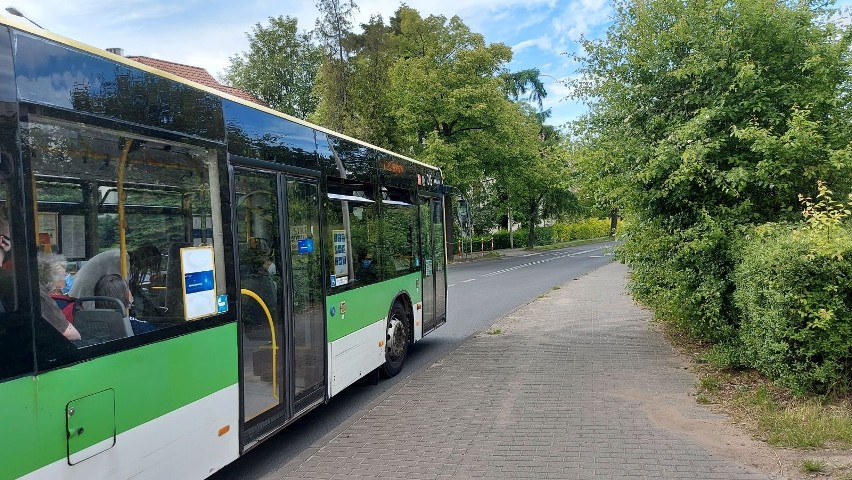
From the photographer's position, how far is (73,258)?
3426 mm

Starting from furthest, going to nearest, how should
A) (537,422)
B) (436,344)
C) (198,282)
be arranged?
(436,344), (537,422), (198,282)

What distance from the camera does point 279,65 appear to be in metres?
52.6

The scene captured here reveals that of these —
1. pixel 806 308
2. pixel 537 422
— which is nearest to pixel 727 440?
pixel 806 308

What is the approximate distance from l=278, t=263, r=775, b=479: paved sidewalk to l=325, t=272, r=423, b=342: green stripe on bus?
3.05 feet

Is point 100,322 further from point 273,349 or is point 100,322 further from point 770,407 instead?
point 770,407

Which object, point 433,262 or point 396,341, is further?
point 433,262

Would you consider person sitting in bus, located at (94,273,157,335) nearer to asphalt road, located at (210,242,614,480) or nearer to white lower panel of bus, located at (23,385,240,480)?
white lower panel of bus, located at (23,385,240,480)

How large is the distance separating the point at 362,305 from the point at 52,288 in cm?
437

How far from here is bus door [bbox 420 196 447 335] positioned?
10.1 meters

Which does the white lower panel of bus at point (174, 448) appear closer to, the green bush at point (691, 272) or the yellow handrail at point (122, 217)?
the yellow handrail at point (122, 217)

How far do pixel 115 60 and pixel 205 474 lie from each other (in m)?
2.70

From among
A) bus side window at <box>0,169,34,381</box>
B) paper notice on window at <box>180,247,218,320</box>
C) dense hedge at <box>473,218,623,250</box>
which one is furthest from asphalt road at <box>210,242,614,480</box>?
dense hedge at <box>473,218,623,250</box>

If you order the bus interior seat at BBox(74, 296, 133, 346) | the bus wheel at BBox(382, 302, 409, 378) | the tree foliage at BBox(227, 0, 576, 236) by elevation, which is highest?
the tree foliage at BBox(227, 0, 576, 236)

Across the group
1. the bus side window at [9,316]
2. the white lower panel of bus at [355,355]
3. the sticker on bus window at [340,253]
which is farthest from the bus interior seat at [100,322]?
the sticker on bus window at [340,253]
